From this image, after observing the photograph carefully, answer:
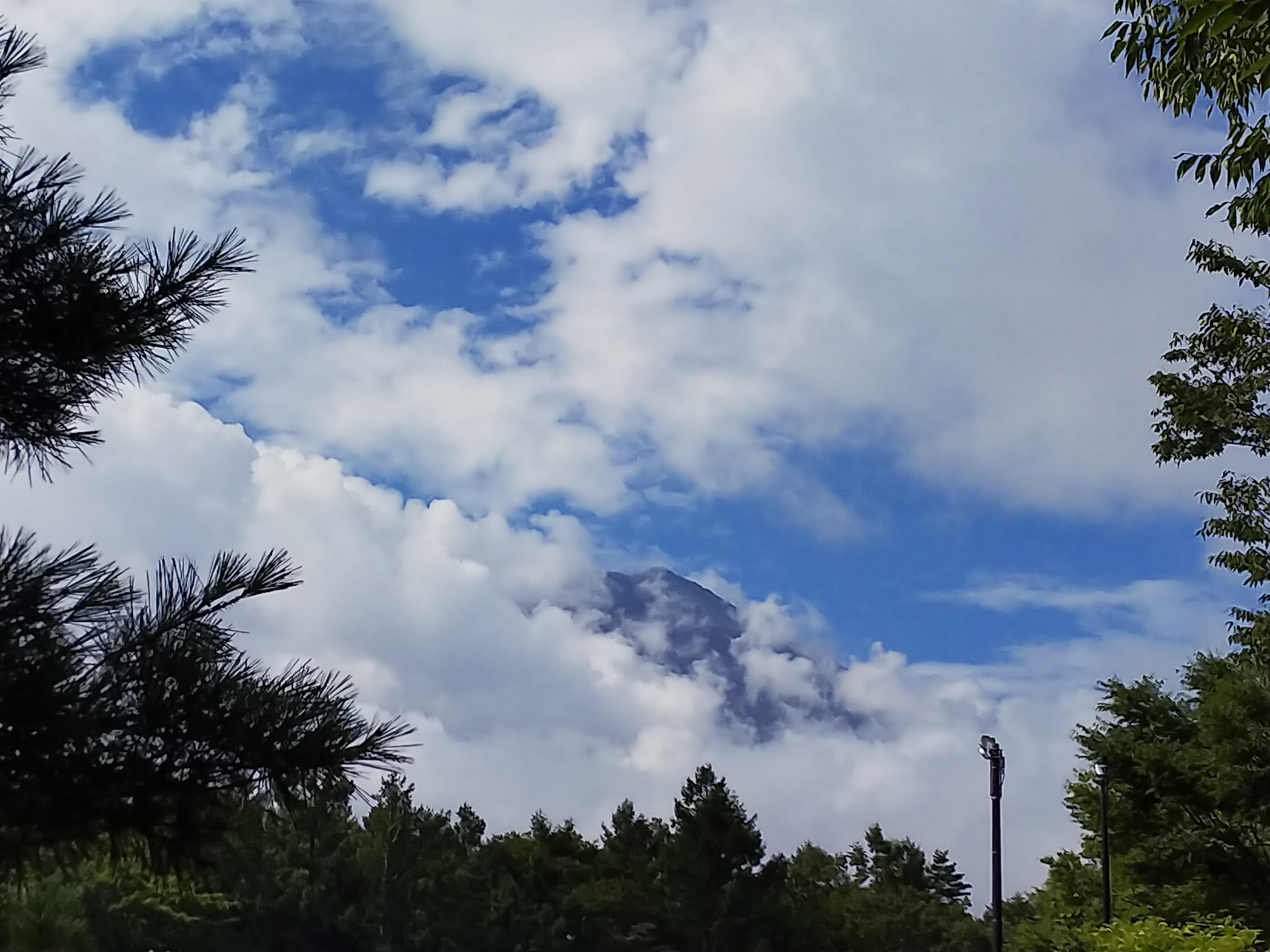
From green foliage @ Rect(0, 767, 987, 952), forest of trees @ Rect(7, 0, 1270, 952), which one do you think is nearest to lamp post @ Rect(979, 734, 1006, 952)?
forest of trees @ Rect(7, 0, 1270, 952)

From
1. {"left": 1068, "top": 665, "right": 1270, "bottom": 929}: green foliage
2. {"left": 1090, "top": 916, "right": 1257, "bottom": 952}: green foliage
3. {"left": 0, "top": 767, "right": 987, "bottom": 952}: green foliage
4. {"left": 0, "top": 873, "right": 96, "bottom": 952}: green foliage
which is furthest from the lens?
{"left": 0, "top": 767, "right": 987, "bottom": 952}: green foliage

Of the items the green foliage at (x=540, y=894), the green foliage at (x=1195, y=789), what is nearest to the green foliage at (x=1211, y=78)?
the green foliage at (x=1195, y=789)

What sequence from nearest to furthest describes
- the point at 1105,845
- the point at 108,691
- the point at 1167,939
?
the point at 108,691 < the point at 1167,939 < the point at 1105,845

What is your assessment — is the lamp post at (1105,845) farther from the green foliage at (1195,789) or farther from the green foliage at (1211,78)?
the green foliage at (1211,78)

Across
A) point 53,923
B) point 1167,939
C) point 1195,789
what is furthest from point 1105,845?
point 53,923

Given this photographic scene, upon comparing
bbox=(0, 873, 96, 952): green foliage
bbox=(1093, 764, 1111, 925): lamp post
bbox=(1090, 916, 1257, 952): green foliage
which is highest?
bbox=(1093, 764, 1111, 925): lamp post

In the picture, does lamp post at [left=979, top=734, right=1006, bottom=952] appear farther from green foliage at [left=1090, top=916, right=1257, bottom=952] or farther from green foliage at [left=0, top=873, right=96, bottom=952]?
green foliage at [left=0, top=873, right=96, bottom=952]

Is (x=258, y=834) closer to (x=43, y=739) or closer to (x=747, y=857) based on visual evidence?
(x=43, y=739)

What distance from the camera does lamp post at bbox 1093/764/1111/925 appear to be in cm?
2828

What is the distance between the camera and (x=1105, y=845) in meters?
28.4

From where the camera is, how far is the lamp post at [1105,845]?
2828 centimetres

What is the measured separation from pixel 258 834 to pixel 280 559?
3.36 ft

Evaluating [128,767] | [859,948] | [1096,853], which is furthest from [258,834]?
[859,948]

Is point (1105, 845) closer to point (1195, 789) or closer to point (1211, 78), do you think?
point (1195, 789)
